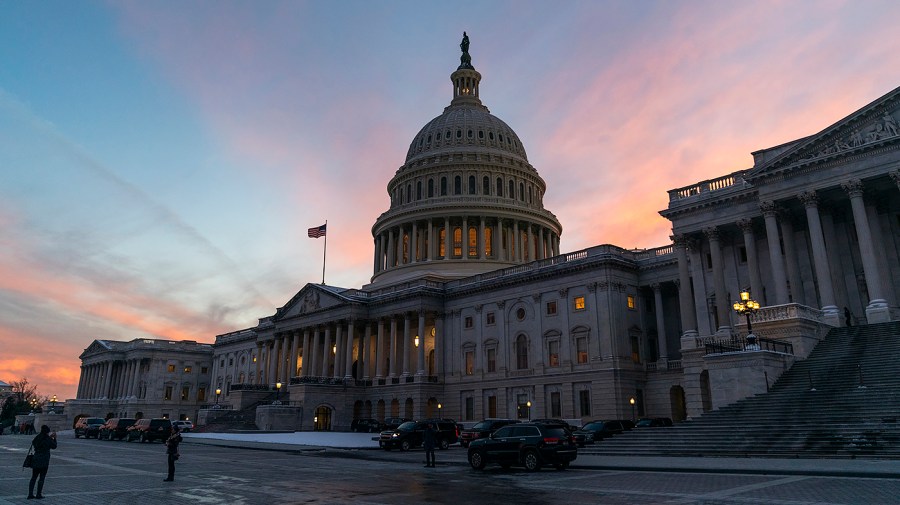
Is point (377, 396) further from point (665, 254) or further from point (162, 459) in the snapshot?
point (162, 459)

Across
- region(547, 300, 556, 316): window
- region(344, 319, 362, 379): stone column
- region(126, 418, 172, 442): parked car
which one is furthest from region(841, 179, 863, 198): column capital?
region(344, 319, 362, 379): stone column

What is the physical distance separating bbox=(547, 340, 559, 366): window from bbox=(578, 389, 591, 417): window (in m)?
4.08

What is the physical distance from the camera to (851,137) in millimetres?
39562

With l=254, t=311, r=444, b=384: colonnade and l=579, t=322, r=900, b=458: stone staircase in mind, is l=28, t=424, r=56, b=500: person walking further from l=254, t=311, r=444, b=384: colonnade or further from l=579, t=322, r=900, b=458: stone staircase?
l=254, t=311, r=444, b=384: colonnade

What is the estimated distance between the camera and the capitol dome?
90625 mm

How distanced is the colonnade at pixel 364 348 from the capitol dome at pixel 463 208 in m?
11.0

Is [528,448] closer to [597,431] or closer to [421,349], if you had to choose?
[597,431]

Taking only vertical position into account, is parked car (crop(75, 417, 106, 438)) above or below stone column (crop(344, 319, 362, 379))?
below

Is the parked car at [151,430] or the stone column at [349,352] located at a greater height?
the stone column at [349,352]

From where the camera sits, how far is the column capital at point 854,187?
38.8m

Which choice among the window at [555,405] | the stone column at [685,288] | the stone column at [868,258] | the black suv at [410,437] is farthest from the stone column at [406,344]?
the stone column at [868,258]

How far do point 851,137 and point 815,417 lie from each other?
20982 millimetres

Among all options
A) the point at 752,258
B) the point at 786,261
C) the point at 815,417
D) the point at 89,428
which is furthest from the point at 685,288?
the point at 89,428

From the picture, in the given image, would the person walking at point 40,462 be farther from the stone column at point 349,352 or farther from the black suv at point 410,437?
the stone column at point 349,352
